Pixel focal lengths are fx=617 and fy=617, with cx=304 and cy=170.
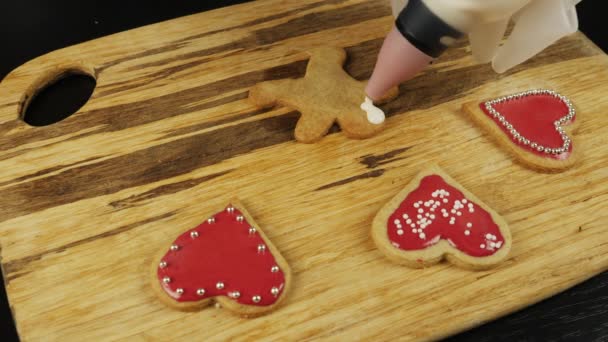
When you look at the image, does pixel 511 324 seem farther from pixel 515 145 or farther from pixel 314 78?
pixel 314 78

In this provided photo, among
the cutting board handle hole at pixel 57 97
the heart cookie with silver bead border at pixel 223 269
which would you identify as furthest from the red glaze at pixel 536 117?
the cutting board handle hole at pixel 57 97

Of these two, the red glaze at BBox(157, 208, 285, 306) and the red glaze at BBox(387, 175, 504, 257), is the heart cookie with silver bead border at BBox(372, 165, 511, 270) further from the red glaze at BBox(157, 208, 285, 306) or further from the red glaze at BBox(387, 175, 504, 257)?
the red glaze at BBox(157, 208, 285, 306)

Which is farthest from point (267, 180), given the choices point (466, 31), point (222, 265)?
point (466, 31)

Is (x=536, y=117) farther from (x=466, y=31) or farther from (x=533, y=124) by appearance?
(x=466, y=31)

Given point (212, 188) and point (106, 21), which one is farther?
point (106, 21)

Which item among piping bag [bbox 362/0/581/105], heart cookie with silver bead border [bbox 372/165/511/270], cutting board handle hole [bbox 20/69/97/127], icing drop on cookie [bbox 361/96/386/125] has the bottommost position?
cutting board handle hole [bbox 20/69/97/127]

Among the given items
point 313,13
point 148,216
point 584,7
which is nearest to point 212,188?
point 148,216

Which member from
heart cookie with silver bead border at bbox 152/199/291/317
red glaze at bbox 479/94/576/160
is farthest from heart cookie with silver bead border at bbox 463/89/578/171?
heart cookie with silver bead border at bbox 152/199/291/317
